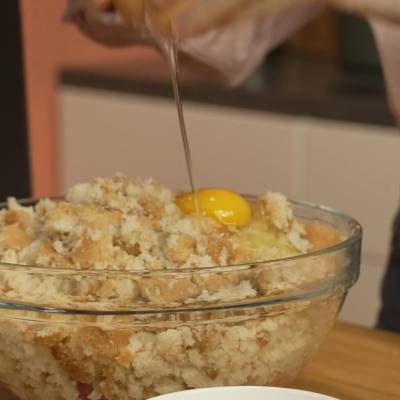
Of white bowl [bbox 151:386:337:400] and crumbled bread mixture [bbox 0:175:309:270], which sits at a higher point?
crumbled bread mixture [bbox 0:175:309:270]

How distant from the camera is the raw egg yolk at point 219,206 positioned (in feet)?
2.67

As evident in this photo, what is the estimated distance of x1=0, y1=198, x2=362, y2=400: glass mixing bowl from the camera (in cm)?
70

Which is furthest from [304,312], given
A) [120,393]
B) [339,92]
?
[339,92]

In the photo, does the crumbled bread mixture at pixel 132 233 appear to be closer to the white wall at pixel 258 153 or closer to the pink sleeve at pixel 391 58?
the pink sleeve at pixel 391 58

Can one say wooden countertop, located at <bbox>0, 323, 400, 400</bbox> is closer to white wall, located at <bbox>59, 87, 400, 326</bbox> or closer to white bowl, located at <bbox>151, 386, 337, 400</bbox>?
white bowl, located at <bbox>151, 386, 337, 400</bbox>

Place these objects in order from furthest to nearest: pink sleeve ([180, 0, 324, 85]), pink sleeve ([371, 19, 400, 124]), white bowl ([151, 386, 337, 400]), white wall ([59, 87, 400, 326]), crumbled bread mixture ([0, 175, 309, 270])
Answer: white wall ([59, 87, 400, 326]) → pink sleeve ([180, 0, 324, 85]) → pink sleeve ([371, 19, 400, 124]) → crumbled bread mixture ([0, 175, 309, 270]) → white bowl ([151, 386, 337, 400])

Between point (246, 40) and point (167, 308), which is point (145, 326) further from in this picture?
point (246, 40)

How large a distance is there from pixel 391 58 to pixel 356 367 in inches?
18.9

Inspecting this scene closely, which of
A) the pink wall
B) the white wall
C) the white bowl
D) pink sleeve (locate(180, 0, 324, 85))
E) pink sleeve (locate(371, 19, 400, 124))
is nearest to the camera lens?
the white bowl

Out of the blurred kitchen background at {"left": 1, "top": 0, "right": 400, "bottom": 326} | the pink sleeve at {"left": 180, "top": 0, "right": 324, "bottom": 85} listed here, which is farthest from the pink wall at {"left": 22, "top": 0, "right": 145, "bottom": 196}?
the pink sleeve at {"left": 180, "top": 0, "right": 324, "bottom": 85}

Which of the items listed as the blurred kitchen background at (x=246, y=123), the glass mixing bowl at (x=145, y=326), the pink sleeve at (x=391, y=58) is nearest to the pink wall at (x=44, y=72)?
the blurred kitchen background at (x=246, y=123)

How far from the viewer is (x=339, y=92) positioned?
6.78 ft

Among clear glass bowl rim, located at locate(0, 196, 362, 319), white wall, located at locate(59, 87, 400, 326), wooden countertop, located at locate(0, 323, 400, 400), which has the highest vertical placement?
clear glass bowl rim, located at locate(0, 196, 362, 319)

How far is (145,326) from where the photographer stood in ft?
2.30
